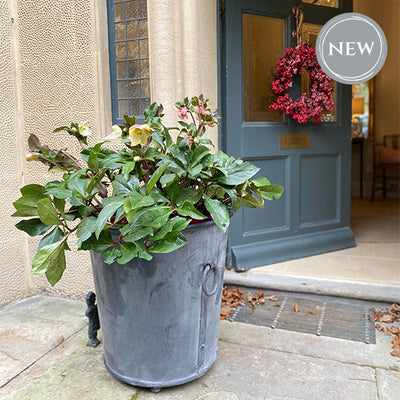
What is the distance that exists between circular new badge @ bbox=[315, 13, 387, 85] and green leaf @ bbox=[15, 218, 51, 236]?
253cm

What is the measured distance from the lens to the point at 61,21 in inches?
118

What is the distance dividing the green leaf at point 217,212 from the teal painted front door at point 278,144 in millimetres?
1527

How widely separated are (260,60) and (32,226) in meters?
2.24

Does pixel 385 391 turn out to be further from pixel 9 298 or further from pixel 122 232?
pixel 9 298

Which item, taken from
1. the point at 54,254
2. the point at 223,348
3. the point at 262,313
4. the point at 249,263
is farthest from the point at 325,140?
the point at 54,254

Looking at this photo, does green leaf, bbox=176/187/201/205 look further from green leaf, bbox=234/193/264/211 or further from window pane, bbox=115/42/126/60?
window pane, bbox=115/42/126/60

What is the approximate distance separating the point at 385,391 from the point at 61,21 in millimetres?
2945

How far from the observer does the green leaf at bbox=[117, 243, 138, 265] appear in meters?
1.74

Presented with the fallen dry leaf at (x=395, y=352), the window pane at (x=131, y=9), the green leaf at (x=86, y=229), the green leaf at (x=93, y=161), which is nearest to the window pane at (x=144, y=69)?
the window pane at (x=131, y=9)

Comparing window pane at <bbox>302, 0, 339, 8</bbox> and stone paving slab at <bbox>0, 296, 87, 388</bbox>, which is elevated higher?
window pane at <bbox>302, 0, 339, 8</bbox>

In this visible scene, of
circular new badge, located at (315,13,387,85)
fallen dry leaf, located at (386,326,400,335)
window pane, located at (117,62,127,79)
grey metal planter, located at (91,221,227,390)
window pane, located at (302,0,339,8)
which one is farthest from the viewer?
window pane, located at (302,0,339,8)

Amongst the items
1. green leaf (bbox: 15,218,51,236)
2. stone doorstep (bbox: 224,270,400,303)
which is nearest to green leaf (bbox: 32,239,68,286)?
green leaf (bbox: 15,218,51,236)

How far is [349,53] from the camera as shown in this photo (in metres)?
3.42

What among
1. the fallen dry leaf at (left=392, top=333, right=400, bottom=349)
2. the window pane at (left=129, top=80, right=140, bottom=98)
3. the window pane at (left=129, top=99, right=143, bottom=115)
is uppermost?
the window pane at (left=129, top=80, right=140, bottom=98)
